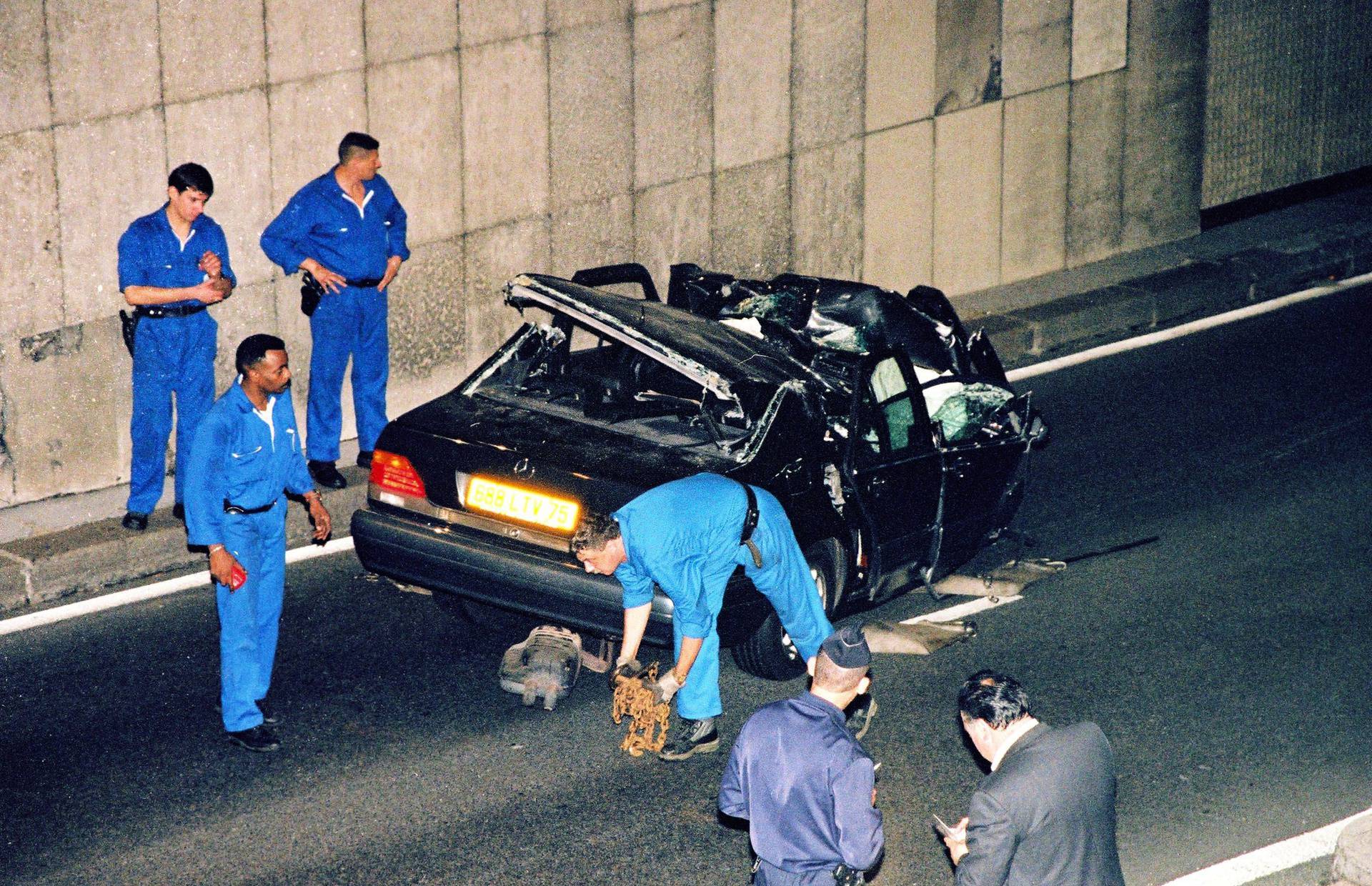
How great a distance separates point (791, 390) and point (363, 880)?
3147mm

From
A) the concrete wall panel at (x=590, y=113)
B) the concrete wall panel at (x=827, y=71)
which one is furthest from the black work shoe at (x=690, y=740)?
the concrete wall panel at (x=827, y=71)

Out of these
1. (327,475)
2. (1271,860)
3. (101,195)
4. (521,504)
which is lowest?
(1271,860)

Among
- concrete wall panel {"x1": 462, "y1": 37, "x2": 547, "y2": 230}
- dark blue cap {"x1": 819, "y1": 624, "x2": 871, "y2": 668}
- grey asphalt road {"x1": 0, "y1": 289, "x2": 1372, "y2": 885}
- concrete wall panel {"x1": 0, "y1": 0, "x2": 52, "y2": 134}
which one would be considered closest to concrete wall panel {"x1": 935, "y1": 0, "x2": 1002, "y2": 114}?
concrete wall panel {"x1": 462, "y1": 37, "x2": 547, "y2": 230}

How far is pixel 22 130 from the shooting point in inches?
406

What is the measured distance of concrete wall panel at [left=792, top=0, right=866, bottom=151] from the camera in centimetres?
1446

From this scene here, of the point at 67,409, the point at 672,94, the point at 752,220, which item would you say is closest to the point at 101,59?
the point at 67,409

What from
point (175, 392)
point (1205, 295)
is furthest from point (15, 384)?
point (1205, 295)

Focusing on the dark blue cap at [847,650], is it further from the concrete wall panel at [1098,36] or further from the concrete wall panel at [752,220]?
the concrete wall panel at [1098,36]

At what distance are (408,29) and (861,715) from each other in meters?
5.78

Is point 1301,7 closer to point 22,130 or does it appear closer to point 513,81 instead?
point 513,81

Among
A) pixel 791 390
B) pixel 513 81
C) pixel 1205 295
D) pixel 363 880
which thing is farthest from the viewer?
pixel 1205 295

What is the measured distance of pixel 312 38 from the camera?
11.6 meters

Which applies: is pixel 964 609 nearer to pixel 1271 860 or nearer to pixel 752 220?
pixel 1271 860

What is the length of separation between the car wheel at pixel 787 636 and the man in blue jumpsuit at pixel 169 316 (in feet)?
11.2
